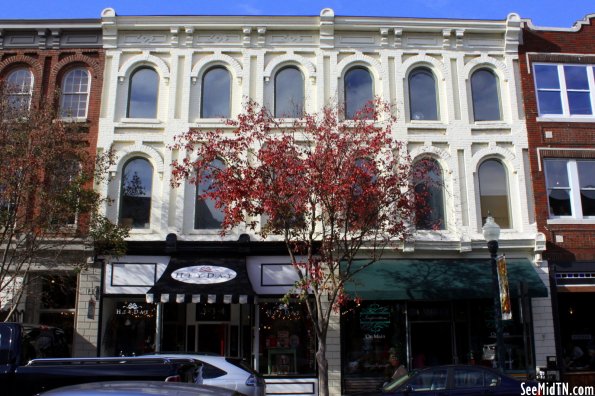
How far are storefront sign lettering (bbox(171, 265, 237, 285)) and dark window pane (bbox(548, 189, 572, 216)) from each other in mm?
9339

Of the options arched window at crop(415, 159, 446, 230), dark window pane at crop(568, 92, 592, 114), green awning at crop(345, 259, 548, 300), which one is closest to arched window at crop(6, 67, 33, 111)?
green awning at crop(345, 259, 548, 300)

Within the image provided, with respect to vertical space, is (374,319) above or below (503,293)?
below

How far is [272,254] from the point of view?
16422 millimetres

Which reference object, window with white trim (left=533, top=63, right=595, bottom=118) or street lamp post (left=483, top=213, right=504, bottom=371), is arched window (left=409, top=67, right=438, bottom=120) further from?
street lamp post (left=483, top=213, right=504, bottom=371)

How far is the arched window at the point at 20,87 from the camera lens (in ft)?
50.5

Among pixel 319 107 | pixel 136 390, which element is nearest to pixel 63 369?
pixel 136 390

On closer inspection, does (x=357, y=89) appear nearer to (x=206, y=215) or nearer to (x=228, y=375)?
(x=206, y=215)

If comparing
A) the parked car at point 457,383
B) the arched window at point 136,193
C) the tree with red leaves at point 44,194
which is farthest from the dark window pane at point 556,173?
the tree with red leaves at point 44,194

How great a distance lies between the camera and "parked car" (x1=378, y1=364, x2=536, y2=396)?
35.5ft

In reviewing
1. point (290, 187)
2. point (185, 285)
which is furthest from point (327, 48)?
point (185, 285)

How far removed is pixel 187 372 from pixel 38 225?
768 cm

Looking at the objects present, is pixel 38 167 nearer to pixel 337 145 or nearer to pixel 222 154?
pixel 222 154

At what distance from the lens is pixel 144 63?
18.2 metres

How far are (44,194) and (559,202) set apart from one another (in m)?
13.9
